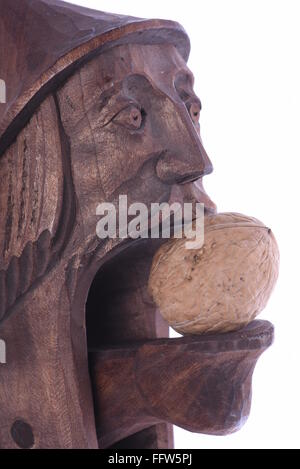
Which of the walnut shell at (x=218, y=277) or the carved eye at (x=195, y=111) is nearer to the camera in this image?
the walnut shell at (x=218, y=277)

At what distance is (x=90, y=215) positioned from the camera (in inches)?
48.3

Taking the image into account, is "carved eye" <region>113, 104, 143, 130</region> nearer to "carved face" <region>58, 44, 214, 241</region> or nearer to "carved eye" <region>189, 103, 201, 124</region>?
"carved face" <region>58, 44, 214, 241</region>

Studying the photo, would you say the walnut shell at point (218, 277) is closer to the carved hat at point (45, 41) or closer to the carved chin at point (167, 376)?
the carved chin at point (167, 376)

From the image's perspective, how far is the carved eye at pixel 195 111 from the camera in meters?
1.30

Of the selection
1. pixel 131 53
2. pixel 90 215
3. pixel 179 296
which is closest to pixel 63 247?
pixel 90 215

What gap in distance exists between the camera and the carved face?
1.22m

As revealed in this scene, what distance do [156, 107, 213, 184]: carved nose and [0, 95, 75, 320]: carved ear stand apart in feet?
0.44

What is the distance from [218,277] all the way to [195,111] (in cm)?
25

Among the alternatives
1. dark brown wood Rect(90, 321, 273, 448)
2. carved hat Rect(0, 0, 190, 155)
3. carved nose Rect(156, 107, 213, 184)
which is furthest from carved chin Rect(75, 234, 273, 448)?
carved hat Rect(0, 0, 190, 155)

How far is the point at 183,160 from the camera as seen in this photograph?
4.06ft

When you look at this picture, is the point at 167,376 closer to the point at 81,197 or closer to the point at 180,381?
the point at 180,381

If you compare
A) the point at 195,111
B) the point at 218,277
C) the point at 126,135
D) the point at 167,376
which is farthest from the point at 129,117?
the point at 167,376

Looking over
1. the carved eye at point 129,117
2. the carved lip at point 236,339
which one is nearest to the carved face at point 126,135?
the carved eye at point 129,117

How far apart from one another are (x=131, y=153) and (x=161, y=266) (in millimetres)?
153
